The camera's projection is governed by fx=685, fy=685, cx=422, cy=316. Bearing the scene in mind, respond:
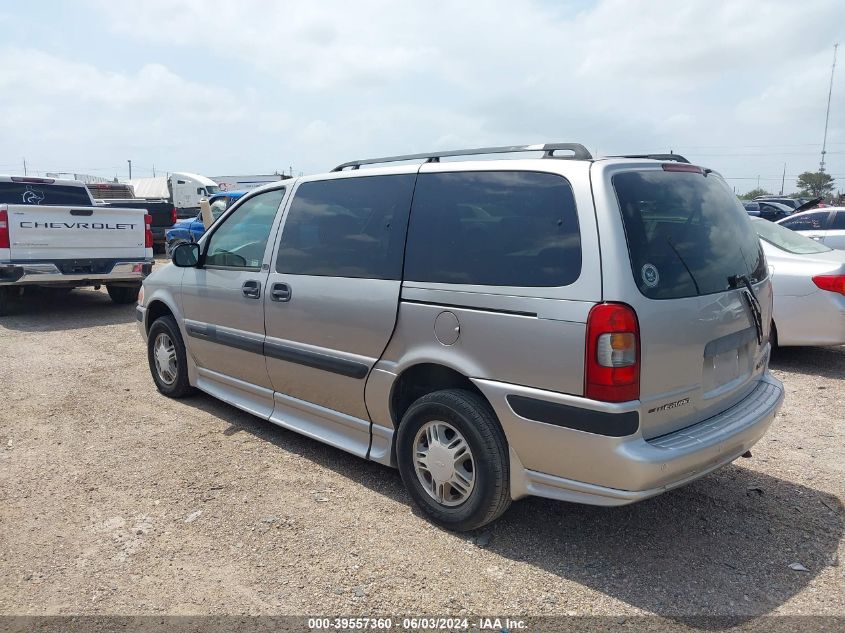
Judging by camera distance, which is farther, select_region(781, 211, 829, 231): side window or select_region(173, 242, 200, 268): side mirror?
select_region(781, 211, 829, 231): side window

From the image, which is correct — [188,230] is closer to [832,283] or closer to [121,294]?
[121,294]

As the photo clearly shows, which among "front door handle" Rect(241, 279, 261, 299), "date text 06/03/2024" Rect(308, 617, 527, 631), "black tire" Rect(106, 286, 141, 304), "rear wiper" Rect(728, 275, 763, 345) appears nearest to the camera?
"date text 06/03/2024" Rect(308, 617, 527, 631)

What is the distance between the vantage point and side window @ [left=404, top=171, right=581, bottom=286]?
3.09 meters

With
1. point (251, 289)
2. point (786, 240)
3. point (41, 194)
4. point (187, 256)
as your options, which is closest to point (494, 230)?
point (251, 289)

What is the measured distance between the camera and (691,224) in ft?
10.9

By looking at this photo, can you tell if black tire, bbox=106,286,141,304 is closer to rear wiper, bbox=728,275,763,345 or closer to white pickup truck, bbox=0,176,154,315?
white pickup truck, bbox=0,176,154,315

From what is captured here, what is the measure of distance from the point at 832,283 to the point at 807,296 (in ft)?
0.76

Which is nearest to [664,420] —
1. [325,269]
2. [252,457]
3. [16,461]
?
[325,269]

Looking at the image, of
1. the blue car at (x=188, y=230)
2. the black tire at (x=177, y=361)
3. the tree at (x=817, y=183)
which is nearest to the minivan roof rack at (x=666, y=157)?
the black tire at (x=177, y=361)

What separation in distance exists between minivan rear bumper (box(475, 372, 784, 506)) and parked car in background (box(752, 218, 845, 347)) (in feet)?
11.6

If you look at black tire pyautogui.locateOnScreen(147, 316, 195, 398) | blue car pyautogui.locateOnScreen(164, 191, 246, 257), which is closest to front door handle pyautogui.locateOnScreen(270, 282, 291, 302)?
black tire pyautogui.locateOnScreen(147, 316, 195, 398)

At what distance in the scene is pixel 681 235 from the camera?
3229mm

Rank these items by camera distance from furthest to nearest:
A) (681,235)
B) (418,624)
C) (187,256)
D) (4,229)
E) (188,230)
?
(188,230) < (4,229) < (187,256) < (681,235) < (418,624)

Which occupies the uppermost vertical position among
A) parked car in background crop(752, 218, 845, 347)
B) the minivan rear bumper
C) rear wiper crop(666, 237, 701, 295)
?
rear wiper crop(666, 237, 701, 295)
